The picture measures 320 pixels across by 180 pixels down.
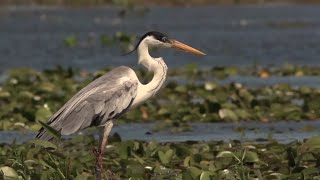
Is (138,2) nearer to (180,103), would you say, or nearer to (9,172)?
(180,103)

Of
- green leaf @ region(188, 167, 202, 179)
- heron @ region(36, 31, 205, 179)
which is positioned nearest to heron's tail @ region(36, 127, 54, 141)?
heron @ region(36, 31, 205, 179)

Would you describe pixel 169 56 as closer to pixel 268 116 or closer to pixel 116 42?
pixel 116 42

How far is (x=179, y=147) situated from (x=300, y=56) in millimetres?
15319

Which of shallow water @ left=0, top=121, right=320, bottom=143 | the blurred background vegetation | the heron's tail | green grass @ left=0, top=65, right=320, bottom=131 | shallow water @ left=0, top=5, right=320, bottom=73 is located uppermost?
the heron's tail

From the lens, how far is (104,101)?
934cm

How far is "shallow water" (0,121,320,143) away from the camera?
12266mm

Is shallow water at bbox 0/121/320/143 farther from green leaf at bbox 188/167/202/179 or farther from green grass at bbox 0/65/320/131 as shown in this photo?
green leaf at bbox 188/167/202/179

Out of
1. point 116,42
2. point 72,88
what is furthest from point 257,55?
point 72,88

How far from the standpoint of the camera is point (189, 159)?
9.89 m

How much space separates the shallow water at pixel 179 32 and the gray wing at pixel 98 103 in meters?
12.3

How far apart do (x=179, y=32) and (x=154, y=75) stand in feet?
86.6

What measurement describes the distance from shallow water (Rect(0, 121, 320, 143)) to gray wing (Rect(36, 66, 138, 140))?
8.82ft

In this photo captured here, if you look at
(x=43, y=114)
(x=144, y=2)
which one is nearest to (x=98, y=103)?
(x=43, y=114)

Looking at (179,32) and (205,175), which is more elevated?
(205,175)
